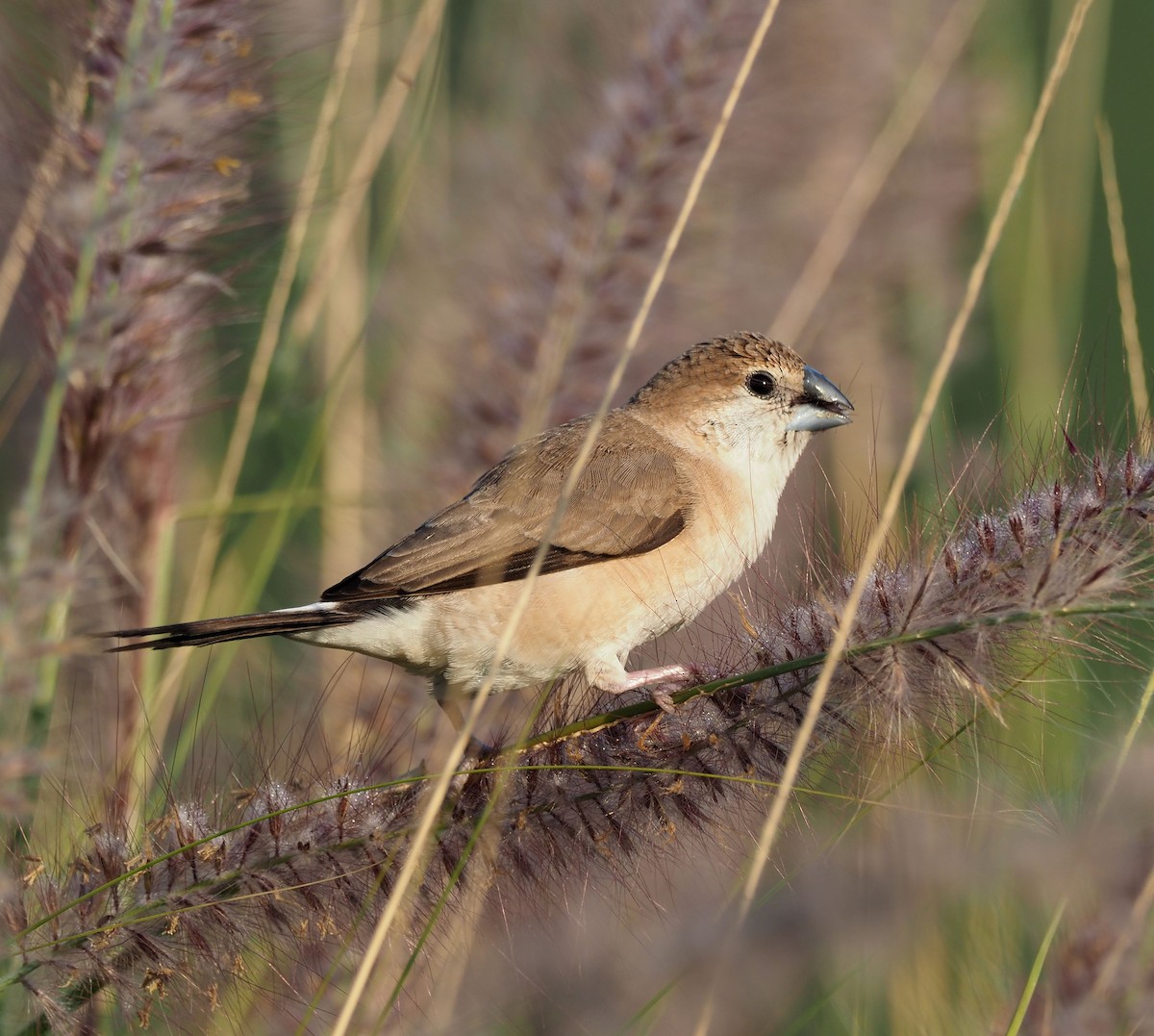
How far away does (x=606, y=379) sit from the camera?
3729mm

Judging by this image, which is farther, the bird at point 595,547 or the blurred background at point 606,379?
the bird at point 595,547

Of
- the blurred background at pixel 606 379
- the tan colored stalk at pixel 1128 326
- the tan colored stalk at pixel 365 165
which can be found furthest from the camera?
the tan colored stalk at pixel 365 165

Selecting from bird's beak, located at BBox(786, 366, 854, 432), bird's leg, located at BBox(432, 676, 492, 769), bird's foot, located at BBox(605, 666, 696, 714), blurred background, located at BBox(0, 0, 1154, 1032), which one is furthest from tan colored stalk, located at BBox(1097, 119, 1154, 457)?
bird's leg, located at BBox(432, 676, 492, 769)

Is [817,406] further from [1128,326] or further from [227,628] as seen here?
[227,628]

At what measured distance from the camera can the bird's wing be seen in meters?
3.17

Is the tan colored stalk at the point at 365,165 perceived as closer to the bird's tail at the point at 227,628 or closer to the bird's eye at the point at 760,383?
the bird's tail at the point at 227,628

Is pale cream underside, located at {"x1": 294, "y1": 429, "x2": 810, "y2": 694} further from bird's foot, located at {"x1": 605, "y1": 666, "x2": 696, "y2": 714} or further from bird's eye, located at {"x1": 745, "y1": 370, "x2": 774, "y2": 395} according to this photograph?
bird's eye, located at {"x1": 745, "y1": 370, "x2": 774, "y2": 395}

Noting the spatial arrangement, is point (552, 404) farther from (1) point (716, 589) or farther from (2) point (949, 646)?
(2) point (949, 646)

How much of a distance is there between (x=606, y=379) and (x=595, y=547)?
0.56 metres

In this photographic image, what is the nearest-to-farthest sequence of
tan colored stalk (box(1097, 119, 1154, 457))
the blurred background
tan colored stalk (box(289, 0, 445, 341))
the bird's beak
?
tan colored stalk (box(1097, 119, 1154, 457)) → the blurred background → tan colored stalk (box(289, 0, 445, 341)) → the bird's beak

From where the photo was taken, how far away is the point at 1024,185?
158 inches

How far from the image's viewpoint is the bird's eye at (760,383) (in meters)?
3.78

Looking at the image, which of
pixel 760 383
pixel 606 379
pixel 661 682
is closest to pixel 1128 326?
pixel 661 682

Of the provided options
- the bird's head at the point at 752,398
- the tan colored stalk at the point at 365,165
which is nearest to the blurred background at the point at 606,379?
the tan colored stalk at the point at 365,165
